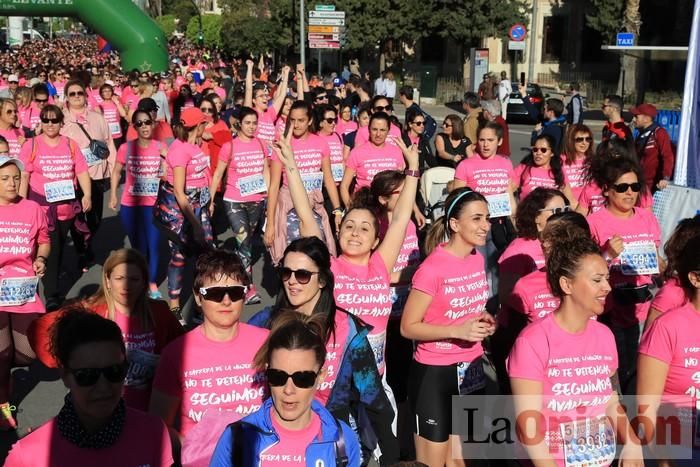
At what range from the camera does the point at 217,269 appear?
362 cm

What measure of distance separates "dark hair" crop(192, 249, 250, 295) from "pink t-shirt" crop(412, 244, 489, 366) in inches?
38.5

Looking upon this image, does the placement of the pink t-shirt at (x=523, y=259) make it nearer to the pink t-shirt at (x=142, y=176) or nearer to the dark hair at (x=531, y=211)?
the dark hair at (x=531, y=211)

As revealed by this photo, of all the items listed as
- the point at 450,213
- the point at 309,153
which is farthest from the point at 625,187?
the point at 309,153

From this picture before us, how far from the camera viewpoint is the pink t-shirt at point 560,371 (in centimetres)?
331

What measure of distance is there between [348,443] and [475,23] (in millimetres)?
43050

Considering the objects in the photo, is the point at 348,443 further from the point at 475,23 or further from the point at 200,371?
the point at 475,23

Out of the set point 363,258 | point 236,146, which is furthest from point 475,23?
point 363,258

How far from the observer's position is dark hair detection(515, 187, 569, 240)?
203 inches

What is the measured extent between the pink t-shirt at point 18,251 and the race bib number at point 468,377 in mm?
2881

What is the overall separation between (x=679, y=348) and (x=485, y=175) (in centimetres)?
402

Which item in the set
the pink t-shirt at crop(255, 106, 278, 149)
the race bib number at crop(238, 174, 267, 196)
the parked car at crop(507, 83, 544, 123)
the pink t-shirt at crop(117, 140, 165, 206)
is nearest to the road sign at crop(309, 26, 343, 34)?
the parked car at crop(507, 83, 544, 123)

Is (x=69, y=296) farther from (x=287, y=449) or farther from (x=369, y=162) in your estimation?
(x=287, y=449)

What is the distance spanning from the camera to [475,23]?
4397 centimetres

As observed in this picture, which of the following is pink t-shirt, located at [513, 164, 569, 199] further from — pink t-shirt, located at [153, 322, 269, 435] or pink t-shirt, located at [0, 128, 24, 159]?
pink t-shirt, located at [0, 128, 24, 159]
